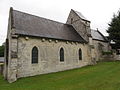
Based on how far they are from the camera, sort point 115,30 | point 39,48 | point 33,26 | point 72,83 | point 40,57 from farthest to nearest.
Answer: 1. point 115,30
2. point 33,26
3. point 39,48
4. point 40,57
5. point 72,83

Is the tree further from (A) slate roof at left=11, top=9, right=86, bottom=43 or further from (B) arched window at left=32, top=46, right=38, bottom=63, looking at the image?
(B) arched window at left=32, top=46, right=38, bottom=63

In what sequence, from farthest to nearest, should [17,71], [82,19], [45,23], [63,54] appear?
[82,19], [45,23], [63,54], [17,71]

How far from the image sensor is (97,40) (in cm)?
3056

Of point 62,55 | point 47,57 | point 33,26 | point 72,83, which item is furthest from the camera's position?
point 62,55

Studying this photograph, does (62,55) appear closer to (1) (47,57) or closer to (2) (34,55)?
(1) (47,57)

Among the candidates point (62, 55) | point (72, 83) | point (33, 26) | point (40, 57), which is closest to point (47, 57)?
point (40, 57)

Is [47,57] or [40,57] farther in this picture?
[47,57]

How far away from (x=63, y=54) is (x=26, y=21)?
7063 millimetres

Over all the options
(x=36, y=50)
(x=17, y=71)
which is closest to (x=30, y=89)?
(x=17, y=71)

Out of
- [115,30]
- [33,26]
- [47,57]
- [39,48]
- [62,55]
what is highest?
[115,30]

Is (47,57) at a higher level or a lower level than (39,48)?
lower

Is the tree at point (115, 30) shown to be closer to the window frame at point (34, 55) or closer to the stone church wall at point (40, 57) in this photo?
the stone church wall at point (40, 57)

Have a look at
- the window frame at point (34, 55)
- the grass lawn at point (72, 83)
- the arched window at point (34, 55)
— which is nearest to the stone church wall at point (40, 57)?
the window frame at point (34, 55)

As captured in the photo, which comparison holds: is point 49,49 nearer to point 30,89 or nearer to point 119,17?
point 30,89
